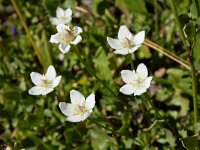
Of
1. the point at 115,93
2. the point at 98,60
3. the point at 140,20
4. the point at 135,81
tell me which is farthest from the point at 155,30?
the point at 135,81

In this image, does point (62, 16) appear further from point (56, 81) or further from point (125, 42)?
point (125, 42)

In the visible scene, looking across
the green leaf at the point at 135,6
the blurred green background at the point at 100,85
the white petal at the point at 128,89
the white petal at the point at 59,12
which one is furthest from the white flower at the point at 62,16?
the white petal at the point at 128,89

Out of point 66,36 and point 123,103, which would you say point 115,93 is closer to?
point 123,103

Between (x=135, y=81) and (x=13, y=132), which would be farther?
(x=13, y=132)

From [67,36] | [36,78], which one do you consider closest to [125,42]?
[67,36]

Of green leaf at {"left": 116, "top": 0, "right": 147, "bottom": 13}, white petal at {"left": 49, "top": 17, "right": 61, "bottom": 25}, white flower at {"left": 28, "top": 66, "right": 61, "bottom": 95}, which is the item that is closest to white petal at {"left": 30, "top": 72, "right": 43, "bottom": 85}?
white flower at {"left": 28, "top": 66, "right": 61, "bottom": 95}

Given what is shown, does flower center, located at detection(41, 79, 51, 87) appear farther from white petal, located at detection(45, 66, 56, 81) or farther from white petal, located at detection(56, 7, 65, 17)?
white petal, located at detection(56, 7, 65, 17)
